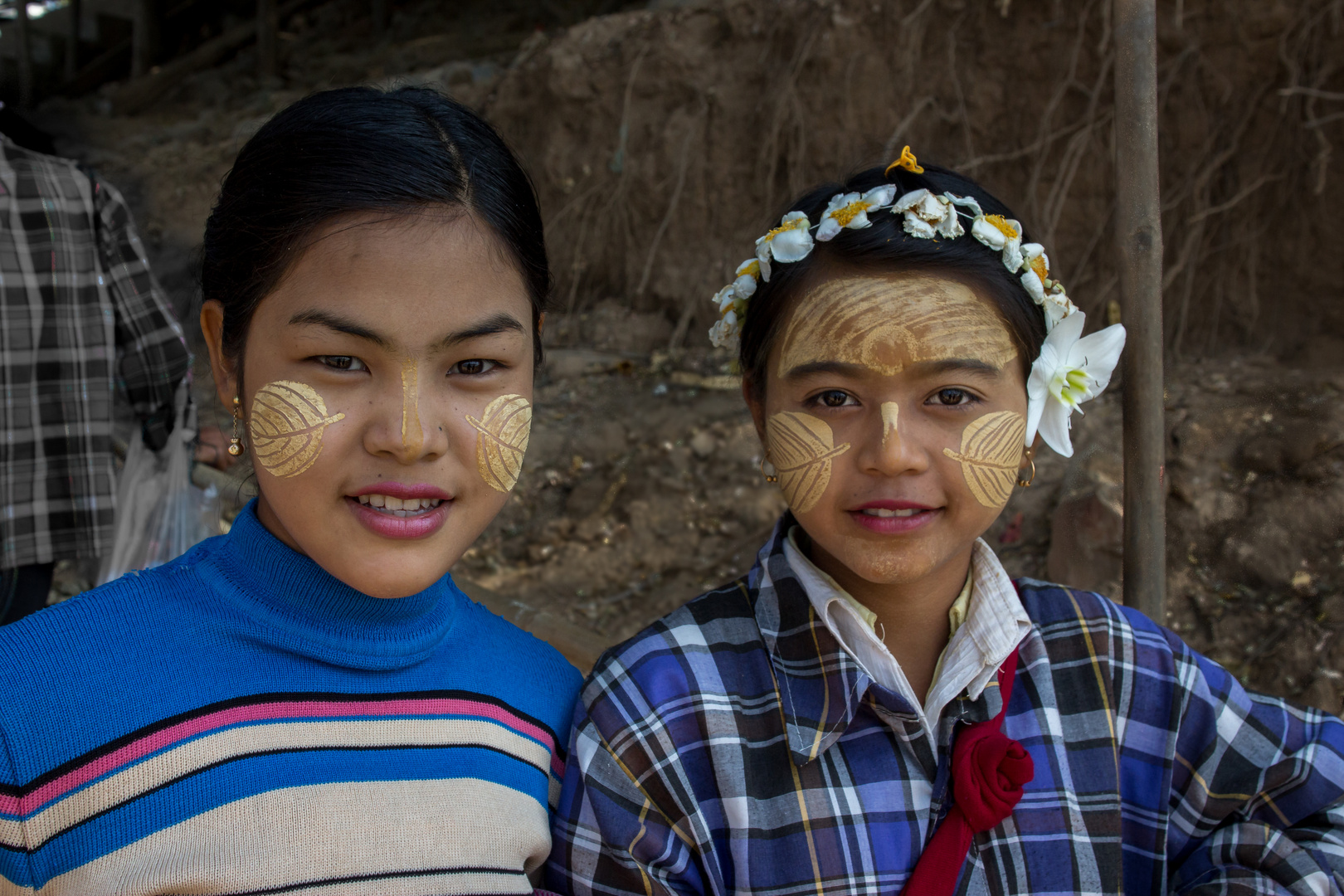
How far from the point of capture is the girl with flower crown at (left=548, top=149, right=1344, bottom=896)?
4.67 ft

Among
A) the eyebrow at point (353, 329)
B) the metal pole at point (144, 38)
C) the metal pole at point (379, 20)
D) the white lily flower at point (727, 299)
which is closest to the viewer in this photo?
the eyebrow at point (353, 329)

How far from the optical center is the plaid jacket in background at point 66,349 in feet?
8.32

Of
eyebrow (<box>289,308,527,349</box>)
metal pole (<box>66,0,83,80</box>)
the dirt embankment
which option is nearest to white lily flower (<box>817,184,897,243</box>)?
eyebrow (<box>289,308,527,349</box>)

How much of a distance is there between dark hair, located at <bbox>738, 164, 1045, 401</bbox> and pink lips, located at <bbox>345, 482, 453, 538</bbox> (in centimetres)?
65

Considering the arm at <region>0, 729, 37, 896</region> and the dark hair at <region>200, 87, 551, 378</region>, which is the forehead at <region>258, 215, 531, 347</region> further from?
the arm at <region>0, 729, 37, 896</region>

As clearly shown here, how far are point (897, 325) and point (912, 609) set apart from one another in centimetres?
50

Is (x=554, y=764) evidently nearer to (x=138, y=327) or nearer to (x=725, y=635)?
(x=725, y=635)

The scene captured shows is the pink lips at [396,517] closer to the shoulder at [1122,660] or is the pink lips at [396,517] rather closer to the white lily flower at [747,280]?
the white lily flower at [747,280]

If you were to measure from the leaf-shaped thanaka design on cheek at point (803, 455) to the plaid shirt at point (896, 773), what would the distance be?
17 centimetres

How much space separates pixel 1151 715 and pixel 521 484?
341cm

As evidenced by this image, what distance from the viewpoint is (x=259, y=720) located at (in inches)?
51.1

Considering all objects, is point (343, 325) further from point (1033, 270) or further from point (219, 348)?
point (1033, 270)

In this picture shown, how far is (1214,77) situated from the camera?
150 inches

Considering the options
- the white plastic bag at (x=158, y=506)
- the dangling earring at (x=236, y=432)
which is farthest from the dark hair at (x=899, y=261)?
the white plastic bag at (x=158, y=506)
